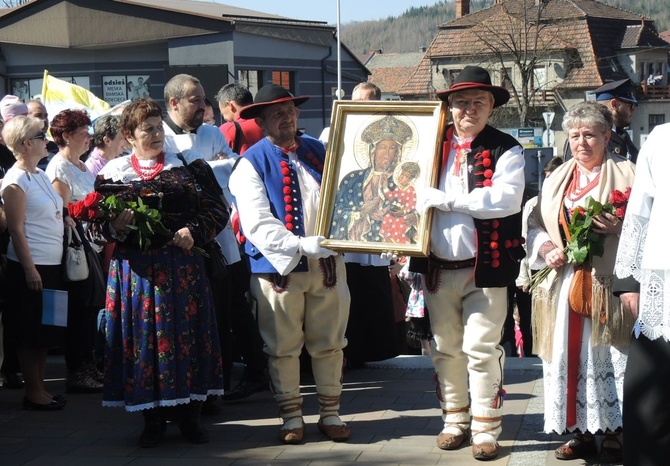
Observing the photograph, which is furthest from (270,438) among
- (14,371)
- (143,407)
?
(14,371)

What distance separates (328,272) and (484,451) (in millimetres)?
1347

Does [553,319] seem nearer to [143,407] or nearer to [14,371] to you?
[143,407]

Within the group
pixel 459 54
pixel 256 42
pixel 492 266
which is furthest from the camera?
pixel 459 54

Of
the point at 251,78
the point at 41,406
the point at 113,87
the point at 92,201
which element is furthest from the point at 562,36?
the point at 92,201

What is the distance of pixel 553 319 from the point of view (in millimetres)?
5543

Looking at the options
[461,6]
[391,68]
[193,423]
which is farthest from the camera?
[391,68]

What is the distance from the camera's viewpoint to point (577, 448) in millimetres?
5516

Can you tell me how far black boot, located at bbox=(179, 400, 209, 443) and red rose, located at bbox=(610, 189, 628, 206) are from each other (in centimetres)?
267

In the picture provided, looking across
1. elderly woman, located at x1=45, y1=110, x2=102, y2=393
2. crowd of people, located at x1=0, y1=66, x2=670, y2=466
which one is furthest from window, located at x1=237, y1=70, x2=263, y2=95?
crowd of people, located at x1=0, y1=66, x2=670, y2=466

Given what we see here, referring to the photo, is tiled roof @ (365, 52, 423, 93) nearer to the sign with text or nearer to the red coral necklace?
the sign with text

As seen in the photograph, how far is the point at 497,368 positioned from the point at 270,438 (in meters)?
1.47

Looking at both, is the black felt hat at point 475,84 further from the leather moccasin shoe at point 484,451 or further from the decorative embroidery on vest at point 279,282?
the leather moccasin shoe at point 484,451

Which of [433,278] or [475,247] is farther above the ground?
[475,247]

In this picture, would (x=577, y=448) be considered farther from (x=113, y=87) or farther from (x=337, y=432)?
(x=113, y=87)
